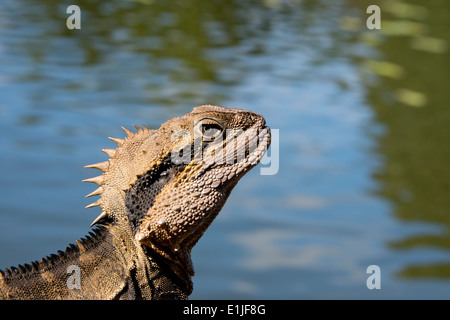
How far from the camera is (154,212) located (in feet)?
8.96

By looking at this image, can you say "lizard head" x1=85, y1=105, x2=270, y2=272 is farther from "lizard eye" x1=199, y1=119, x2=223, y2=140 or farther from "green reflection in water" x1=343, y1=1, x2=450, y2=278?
"green reflection in water" x1=343, y1=1, x2=450, y2=278

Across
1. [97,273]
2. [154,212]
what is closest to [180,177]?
[154,212]

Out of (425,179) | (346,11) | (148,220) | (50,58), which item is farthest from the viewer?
(346,11)

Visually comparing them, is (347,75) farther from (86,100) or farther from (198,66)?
(86,100)

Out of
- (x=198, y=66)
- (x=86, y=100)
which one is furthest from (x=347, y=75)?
(x=86, y=100)

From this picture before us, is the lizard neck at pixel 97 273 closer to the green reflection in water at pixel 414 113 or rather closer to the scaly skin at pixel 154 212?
the scaly skin at pixel 154 212

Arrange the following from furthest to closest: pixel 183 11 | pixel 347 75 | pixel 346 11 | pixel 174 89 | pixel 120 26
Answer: pixel 346 11, pixel 183 11, pixel 120 26, pixel 347 75, pixel 174 89

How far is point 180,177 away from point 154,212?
0.19 meters

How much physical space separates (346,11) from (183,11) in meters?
5.37

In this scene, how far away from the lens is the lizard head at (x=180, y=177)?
272 cm

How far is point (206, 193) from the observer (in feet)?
8.97

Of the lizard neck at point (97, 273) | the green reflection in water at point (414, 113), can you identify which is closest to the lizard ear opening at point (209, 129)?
the lizard neck at point (97, 273)

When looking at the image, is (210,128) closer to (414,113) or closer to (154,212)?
(154,212)

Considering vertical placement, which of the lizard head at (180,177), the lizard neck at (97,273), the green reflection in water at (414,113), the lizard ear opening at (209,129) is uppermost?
the green reflection in water at (414,113)
